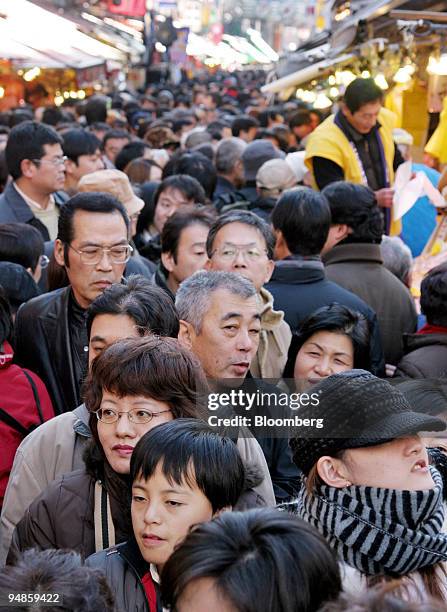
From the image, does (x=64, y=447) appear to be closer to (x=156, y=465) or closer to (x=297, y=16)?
(x=156, y=465)

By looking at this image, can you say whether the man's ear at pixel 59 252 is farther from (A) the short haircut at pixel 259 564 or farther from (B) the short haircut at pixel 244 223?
(A) the short haircut at pixel 259 564

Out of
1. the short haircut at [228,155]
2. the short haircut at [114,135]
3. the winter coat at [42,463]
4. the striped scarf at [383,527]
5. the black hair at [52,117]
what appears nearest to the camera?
the striped scarf at [383,527]

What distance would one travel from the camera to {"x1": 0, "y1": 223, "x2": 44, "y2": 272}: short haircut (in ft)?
16.3

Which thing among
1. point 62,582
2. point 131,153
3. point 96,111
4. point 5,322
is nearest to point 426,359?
point 5,322

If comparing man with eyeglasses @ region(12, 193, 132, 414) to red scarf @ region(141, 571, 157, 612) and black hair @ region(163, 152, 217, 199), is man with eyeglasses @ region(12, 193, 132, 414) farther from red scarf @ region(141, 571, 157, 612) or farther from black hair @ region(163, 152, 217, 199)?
black hair @ region(163, 152, 217, 199)

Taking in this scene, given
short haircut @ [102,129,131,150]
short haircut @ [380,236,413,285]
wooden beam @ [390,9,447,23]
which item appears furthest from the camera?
short haircut @ [102,129,131,150]

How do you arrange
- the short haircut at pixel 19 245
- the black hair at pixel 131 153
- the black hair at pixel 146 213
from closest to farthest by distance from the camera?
the short haircut at pixel 19 245, the black hair at pixel 146 213, the black hair at pixel 131 153

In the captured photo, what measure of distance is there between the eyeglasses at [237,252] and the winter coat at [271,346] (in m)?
0.30

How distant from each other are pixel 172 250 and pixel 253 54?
65399 millimetres

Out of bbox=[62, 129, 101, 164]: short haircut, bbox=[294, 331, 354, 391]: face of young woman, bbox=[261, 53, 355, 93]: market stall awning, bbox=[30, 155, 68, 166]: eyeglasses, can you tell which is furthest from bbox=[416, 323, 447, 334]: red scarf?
bbox=[261, 53, 355, 93]: market stall awning

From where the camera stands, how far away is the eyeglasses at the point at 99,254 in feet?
14.2

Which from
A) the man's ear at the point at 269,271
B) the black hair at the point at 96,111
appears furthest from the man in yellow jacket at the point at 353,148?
the black hair at the point at 96,111

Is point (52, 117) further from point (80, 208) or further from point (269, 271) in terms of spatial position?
point (269, 271)

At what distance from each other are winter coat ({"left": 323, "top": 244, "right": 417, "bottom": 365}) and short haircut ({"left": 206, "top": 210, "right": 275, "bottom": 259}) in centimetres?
59
